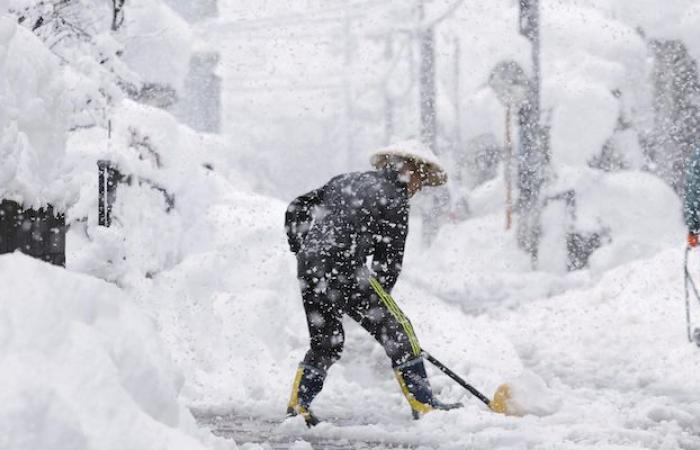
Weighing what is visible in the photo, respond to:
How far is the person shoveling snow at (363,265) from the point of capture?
5.20 m

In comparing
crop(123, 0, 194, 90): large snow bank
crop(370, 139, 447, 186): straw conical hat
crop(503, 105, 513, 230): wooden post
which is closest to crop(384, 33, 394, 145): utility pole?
crop(503, 105, 513, 230): wooden post

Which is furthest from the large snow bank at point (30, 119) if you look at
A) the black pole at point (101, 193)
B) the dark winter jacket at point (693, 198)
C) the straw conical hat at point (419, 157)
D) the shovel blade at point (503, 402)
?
the dark winter jacket at point (693, 198)

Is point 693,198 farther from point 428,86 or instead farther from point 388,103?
point 388,103

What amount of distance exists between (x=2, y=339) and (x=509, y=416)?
139 inches

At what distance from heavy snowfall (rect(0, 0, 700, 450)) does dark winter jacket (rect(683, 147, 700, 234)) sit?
0.06 metres

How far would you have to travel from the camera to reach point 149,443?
2.33 meters

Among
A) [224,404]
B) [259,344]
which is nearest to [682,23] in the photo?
[259,344]

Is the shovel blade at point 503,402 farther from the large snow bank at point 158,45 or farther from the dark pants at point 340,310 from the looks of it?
the large snow bank at point 158,45

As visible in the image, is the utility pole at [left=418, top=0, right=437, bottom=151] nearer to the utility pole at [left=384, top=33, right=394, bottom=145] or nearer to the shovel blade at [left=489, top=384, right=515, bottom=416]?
the utility pole at [left=384, top=33, right=394, bottom=145]

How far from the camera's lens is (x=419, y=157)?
518 centimetres

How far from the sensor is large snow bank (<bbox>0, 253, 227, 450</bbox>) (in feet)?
7.10

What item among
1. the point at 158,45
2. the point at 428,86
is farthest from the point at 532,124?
the point at 158,45

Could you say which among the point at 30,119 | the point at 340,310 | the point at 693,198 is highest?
the point at 693,198

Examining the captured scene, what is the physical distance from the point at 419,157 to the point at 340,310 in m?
0.93
